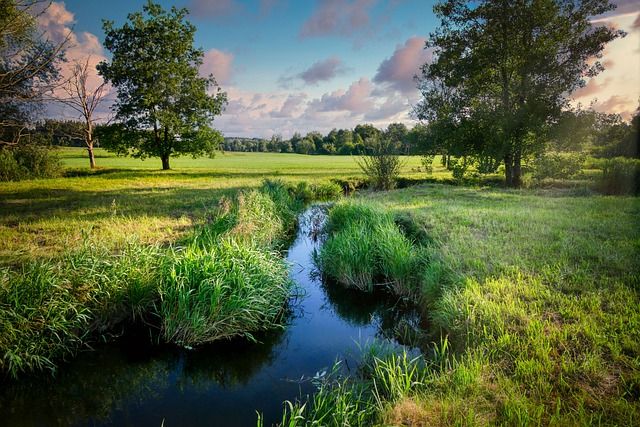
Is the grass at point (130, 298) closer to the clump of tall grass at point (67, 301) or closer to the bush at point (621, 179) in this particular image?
the clump of tall grass at point (67, 301)

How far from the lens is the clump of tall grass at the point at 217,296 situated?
6066 millimetres

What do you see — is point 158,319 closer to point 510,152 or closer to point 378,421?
point 378,421

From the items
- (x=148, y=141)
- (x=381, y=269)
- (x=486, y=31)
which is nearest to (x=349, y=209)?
(x=381, y=269)

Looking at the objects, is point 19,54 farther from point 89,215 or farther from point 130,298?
point 130,298

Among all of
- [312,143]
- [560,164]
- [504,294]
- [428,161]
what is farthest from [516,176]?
[312,143]

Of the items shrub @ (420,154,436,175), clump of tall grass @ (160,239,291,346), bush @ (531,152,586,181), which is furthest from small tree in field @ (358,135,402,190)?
clump of tall grass @ (160,239,291,346)

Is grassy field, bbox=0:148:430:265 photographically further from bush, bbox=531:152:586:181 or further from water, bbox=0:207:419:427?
bush, bbox=531:152:586:181

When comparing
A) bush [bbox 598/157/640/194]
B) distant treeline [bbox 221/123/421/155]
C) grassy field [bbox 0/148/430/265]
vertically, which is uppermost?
distant treeline [bbox 221/123/421/155]

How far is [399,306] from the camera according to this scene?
25.3ft

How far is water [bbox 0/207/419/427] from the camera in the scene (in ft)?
14.8

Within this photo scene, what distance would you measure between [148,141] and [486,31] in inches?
1132

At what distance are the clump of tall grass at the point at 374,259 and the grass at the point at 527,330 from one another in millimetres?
341

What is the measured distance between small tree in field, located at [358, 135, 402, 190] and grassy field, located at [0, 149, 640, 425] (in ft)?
32.1

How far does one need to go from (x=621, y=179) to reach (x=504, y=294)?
1570 centimetres
